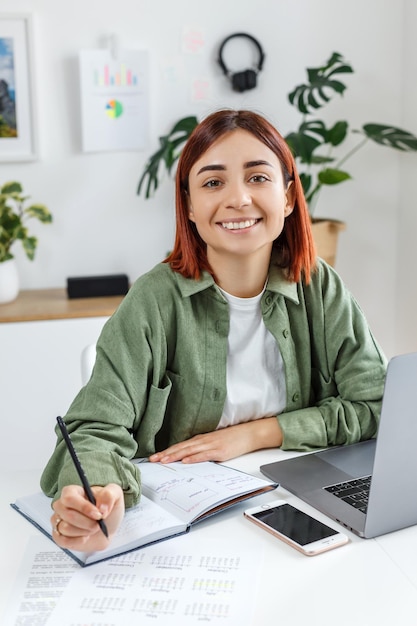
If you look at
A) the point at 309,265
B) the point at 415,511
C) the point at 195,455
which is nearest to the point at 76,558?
the point at 195,455

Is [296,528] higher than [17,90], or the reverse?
[17,90]

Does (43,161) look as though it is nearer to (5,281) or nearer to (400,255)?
(5,281)

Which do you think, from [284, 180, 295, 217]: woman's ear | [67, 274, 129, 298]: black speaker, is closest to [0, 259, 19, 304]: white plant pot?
[67, 274, 129, 298]: black speaker

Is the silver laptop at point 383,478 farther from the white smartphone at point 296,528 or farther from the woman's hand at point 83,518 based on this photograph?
the woman's hand at point 83,518

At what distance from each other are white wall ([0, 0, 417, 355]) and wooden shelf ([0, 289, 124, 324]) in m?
0.17

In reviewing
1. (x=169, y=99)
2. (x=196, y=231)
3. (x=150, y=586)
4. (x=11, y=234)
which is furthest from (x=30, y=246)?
(x=150, y=586)

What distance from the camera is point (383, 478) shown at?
1.08m

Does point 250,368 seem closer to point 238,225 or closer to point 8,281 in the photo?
point 238,225

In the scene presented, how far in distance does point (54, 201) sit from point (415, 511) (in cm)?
205

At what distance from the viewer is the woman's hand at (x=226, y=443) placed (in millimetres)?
1400

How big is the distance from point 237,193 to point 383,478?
580 mm

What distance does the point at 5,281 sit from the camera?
271 cm

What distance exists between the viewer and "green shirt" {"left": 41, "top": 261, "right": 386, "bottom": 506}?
1.38 metres

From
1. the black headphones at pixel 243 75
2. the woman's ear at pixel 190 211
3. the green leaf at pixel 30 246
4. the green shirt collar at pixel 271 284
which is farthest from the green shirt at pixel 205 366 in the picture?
the black headphones at pixel 243 75
